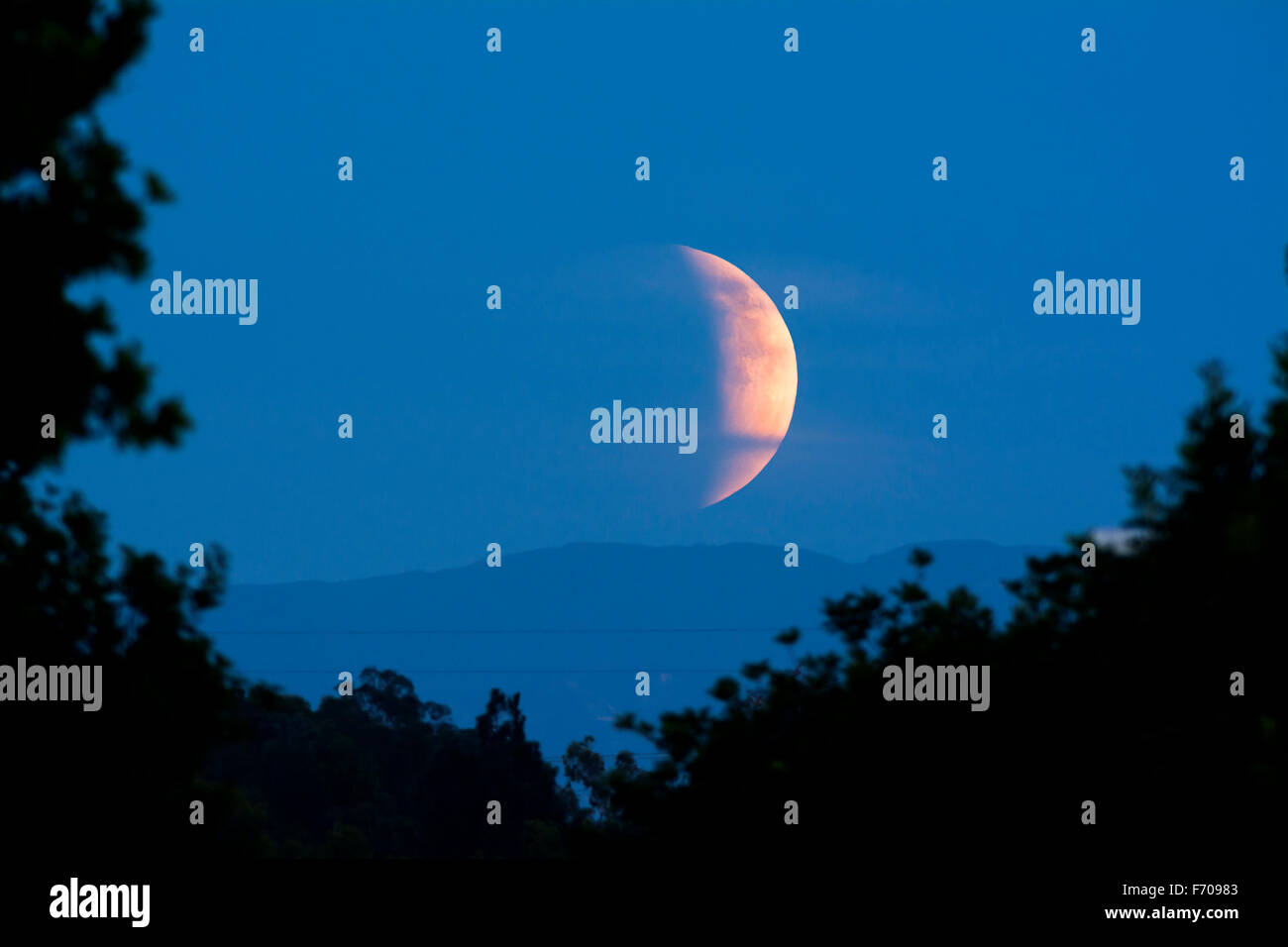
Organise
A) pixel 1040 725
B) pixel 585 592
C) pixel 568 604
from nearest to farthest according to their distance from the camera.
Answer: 1. pixel 1040 725
2. pixel 568 604
3. pixel 585 592

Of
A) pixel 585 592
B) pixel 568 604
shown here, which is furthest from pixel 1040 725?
pixel 585 592

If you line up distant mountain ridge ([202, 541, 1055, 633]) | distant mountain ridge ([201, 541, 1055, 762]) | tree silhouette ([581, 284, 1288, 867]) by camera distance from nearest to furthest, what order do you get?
tree silhouette ([581, 284, 1288, 867])
distant mountain ridge ([201, 541, 1055, 762])
distant mountain ridge ([202, 541, 1055, 633])

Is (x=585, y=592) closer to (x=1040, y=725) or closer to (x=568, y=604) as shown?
(x=568, y=604)

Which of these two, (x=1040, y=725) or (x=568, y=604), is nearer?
(x=1040, y=725)

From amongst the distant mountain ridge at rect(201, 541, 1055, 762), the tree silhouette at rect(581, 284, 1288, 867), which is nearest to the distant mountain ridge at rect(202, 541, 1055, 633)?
the distant mountain ridge at rect(201, 541, 1055, 762)

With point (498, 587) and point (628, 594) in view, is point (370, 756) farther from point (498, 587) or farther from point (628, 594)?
A: point (498, 587)

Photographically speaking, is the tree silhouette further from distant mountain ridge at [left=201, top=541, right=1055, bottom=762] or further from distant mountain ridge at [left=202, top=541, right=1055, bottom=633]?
distant mountain ridge at [left=202, top=541, right=1055, bottom=633]

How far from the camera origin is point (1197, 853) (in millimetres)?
8414

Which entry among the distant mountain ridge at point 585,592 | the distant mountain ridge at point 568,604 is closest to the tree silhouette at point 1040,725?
the distant mountain ridge at point 568,604

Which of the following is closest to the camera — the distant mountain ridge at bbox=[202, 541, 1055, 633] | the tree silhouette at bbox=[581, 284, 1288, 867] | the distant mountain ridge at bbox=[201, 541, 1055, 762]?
the tree silhouette at bbox=[581, 284, 1288, 867]

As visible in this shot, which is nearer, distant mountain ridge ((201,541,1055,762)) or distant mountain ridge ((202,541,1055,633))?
distant mountain ridge ((201,541,1055,762))

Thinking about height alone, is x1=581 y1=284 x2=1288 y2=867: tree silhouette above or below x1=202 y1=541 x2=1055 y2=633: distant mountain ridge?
below
